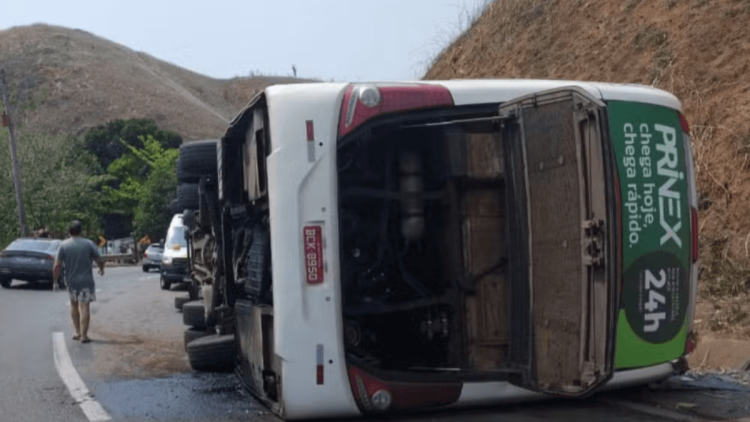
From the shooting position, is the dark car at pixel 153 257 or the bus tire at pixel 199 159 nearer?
the bus tire at pixel 199 159

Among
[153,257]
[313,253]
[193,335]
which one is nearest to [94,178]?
[153,257]

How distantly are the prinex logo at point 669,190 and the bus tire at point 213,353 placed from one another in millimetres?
4392

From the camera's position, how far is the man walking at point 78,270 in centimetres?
1422

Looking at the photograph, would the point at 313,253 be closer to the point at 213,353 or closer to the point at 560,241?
the point at 560,241

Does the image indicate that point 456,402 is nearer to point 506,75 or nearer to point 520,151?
point 520,151

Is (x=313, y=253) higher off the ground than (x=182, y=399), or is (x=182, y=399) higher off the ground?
(x=313, y=253)

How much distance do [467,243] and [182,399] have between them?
3.09 metres

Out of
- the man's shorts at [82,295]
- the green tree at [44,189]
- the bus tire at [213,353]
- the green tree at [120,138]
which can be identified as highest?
the green tree at [120,138]

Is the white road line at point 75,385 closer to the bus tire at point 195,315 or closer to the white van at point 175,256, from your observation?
the bus tire at point 195,315

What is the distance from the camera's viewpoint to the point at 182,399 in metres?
9.01

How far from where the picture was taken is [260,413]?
26.4ft

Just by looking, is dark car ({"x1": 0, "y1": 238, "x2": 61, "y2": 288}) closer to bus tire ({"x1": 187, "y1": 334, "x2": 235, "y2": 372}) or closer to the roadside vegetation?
bus tire ({"x1": 187, "y1": 334, "x2": 235, "y2": 372})

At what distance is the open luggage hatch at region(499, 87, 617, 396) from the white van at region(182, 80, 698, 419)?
0.04 ft

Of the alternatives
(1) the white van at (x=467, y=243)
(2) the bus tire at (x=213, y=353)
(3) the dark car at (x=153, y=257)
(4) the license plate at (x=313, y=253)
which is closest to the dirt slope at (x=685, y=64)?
(1) the white van at (x=467, y=243)
